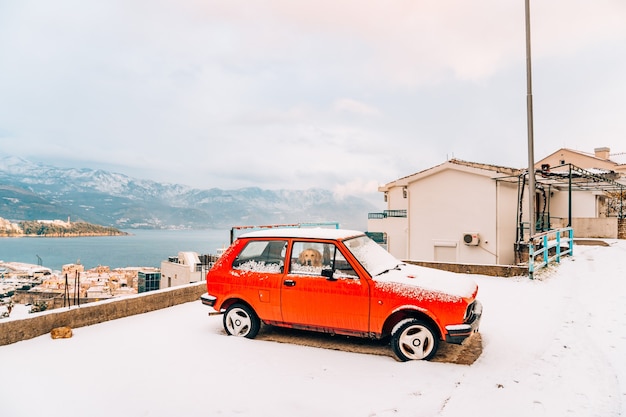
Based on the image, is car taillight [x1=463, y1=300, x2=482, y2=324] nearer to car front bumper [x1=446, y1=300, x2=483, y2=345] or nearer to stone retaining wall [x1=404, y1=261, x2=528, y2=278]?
car front bumper [x1=446, y1=300, x2=483, y2=345]

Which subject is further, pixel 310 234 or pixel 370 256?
pixel 310 234

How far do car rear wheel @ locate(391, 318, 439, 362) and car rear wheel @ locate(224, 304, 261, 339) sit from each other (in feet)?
7.06

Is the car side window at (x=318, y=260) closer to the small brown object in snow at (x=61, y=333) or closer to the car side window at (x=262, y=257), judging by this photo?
the car side window at (x=262, y=257)

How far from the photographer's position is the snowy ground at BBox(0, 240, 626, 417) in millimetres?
3723

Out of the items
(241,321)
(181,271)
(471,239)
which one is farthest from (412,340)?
(181,271)

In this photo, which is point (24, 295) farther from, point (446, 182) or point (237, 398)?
point (237, 398)

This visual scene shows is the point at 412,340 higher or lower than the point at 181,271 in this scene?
higher

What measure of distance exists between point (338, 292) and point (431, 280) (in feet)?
4.17

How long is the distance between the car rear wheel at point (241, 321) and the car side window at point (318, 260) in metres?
1.00

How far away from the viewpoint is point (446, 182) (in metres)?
18.7

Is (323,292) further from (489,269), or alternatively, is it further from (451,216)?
(451,216)

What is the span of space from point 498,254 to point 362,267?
14521 mm

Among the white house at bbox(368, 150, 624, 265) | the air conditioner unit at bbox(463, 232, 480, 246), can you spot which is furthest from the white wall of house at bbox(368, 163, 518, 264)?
the air conditioner unit at bbox(463, 232, 480, 246)

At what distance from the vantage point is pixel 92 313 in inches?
266
